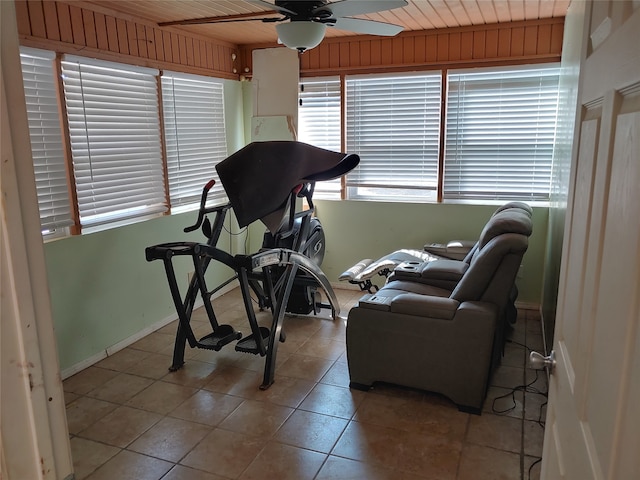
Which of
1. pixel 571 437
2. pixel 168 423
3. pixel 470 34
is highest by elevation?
pixel 470 34

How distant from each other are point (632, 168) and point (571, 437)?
63cm

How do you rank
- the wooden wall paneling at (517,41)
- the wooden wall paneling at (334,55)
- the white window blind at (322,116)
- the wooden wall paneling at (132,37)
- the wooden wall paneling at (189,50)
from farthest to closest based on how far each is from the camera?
1. the white window blind at (322,116)
2. the wooden wall paneling at (334,55)
3. the wooden wall paneling at (189,50)
4. the wooden wall paneling at (517,41)
5. the wooden wall paneling at (132,37)

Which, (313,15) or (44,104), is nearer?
(313,15)

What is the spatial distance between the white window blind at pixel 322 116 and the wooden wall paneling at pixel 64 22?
7.76 feet

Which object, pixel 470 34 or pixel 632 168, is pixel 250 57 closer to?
pixel 470 34

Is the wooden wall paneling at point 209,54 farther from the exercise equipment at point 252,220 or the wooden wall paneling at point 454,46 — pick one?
the wooden wall paneling at point 454,46

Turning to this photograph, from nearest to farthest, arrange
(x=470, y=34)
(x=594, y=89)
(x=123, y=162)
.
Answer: (x=594, y=89)
(x=123, y=162)
(x=470, y=34)

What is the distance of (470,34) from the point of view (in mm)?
4301

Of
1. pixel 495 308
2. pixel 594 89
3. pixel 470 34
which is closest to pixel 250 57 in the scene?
pixel 470 34

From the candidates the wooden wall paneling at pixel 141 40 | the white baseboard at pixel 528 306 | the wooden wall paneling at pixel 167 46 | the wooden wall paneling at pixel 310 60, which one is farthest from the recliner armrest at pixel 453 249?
the wooden wall paneling at pixel 141 40

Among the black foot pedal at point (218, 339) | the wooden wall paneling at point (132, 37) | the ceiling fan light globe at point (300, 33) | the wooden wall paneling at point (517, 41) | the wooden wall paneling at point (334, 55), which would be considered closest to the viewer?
the ceiling fan light globe at point (300, 33)

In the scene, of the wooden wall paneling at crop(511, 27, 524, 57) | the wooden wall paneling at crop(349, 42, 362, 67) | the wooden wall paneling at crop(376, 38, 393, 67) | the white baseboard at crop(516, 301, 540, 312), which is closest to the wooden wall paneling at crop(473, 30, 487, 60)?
the wooden wall paneling at crop(511, 27, 524, 57)

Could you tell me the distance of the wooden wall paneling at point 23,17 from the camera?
2.89 m

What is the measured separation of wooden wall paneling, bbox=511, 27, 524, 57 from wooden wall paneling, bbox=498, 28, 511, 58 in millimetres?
32
